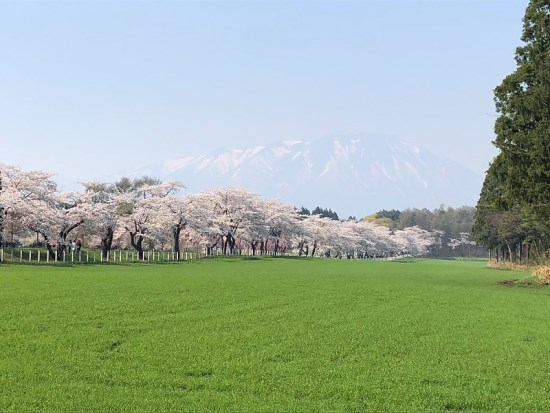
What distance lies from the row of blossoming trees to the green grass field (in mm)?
33585

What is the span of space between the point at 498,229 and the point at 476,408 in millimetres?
64008

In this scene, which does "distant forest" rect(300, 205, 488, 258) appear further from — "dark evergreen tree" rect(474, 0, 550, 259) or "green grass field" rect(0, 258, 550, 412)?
"green grass field" rect(0, 258, 550, 412)

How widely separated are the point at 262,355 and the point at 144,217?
5805 cm

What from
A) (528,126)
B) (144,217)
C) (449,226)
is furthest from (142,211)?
(449,226)

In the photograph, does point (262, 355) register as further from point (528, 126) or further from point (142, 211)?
point (142, 211)

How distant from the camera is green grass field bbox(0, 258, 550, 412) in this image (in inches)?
314

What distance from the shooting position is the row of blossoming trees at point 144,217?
168 feet

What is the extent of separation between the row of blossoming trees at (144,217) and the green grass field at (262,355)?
33585mm

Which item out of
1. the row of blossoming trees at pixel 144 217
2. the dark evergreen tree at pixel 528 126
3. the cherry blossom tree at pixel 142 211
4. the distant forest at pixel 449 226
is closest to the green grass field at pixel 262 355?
the dark evergreen tree at pixel 528 126

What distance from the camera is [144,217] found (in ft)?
219

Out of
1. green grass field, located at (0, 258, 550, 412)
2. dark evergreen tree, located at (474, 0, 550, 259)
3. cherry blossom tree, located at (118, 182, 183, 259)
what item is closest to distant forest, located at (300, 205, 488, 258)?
cherry blossom tree, located at (118, 182, 183, 259)

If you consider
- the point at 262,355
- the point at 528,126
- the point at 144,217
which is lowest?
the point at 262,355

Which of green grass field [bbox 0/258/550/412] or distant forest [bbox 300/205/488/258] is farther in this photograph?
distant forest [bbox 300/205/488/258]

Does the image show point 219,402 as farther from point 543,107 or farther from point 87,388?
point 543,107
